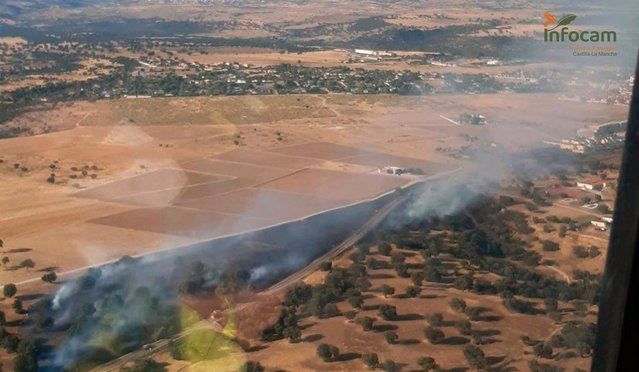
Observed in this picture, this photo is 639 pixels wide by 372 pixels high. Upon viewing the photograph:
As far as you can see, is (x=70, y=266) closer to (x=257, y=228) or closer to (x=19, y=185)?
(x=257, y=228)

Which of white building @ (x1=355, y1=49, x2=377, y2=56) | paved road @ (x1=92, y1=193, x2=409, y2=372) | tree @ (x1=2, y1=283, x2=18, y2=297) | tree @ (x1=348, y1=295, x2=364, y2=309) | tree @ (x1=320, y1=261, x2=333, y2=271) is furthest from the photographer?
white building @ (x1=355, y1=49, x2=377, y2=56)

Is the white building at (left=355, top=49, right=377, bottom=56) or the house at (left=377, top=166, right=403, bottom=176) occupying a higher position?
the white building at (left=355, top=49, right=377, bottom=56)

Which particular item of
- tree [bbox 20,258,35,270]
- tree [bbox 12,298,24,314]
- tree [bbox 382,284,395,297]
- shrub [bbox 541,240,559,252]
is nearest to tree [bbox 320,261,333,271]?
tree [bbox 382,284,395,297]

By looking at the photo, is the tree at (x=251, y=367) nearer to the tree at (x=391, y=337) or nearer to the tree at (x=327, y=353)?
the tree at (x=327, y=353)

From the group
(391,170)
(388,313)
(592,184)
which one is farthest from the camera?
(391,170)

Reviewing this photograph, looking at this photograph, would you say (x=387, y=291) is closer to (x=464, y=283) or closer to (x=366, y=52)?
(x=464, y=283)

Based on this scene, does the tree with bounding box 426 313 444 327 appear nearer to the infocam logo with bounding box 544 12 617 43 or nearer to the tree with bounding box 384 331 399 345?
the tree with bounding box 384 331 399 345

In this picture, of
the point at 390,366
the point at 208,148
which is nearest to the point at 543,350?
the point at 390,366

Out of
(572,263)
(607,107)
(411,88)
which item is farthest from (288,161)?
(411,88)
